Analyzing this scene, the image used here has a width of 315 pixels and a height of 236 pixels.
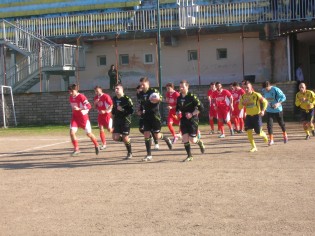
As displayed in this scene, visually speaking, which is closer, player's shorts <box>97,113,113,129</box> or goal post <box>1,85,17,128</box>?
player's shorts <box>97,113,113,129</box>

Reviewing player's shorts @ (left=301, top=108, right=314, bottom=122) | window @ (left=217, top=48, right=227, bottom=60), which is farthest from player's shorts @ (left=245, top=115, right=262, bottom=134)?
window @ (left=217, top=48, right=227, bottom=60)

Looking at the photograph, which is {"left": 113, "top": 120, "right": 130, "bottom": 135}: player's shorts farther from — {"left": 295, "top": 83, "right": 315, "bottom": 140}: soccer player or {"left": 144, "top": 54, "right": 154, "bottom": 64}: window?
{"left": 144, "top": 54, "right": 154, "bottom": 64}: window

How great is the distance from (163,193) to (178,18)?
2196 cm

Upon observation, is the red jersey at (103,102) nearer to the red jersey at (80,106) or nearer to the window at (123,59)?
the red jersey at (80,106)

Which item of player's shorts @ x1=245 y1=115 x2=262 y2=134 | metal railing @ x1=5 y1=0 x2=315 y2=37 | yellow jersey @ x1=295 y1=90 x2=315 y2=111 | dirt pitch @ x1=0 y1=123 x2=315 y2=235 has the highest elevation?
metal railing @ x1=5 y1=0 x2=315 y2=37

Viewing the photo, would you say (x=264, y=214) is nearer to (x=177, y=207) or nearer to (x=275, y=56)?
(x=177, y=207)

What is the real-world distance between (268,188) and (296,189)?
473 millimetres

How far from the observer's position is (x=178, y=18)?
3064 cm

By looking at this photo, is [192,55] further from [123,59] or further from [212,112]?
[212,112]

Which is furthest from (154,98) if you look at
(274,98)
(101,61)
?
(101,61)

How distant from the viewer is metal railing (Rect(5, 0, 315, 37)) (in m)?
28.5

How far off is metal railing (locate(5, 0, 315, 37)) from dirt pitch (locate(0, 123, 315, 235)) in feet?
46.9

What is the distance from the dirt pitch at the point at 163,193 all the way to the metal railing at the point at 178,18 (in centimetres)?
1431

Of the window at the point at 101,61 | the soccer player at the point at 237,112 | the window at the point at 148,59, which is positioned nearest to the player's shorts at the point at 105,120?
the soccer player at the point at 237,112
